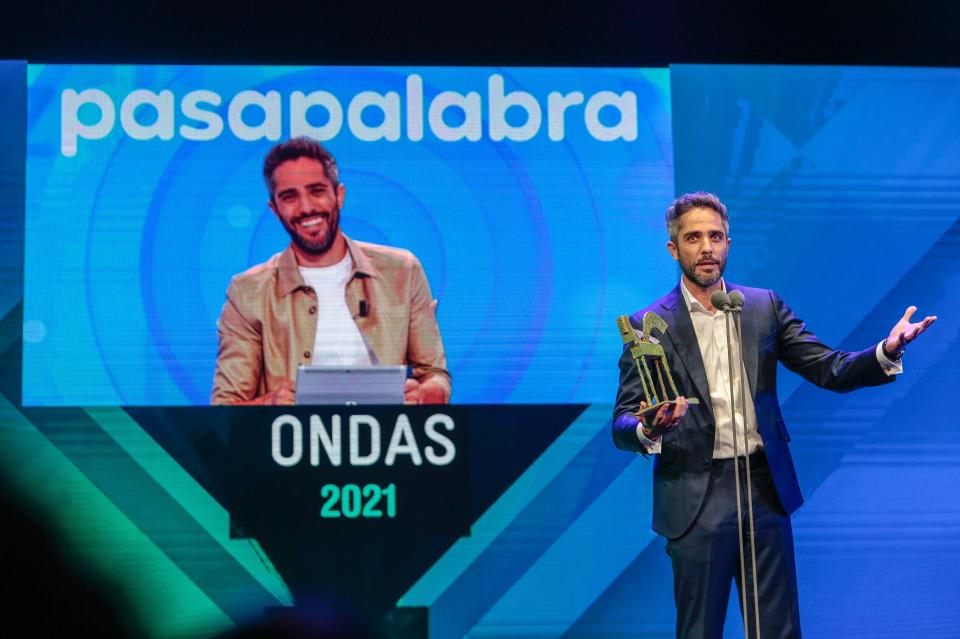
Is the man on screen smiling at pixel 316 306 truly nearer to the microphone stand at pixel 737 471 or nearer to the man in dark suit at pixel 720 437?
the man in dark suit at pixel 720 437

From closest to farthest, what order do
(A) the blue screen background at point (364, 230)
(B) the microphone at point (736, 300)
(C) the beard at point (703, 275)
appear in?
1. (B) the microphone at point (736, 300)
2. (C) the beard at point (703, 275)
3. (A) the blue screen background at point (364, 230)

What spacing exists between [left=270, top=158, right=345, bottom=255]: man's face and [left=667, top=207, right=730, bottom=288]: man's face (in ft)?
5.61

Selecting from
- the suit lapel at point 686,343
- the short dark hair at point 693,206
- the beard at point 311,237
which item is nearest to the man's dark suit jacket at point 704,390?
the suit lapel at point 686,343

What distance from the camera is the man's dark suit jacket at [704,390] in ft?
11.8

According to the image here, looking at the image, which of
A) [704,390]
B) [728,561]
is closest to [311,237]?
[704,390]

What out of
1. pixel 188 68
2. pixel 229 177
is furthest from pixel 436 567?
pixel 188 68

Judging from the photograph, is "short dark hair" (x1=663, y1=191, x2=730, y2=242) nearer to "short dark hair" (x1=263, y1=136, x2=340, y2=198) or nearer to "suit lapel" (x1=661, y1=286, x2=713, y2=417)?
"suit lapel" (x1=661, y1=286, x2=713, y2=417)

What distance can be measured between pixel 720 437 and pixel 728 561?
36cm

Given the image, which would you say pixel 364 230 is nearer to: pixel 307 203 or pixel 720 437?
pixel 307 203

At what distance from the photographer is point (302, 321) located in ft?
16.2

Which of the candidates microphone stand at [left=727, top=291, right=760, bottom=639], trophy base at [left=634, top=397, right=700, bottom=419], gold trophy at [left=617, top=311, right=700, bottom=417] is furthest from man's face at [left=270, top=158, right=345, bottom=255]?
trophy base at [left=634, top=397, right=700, bottom=419]

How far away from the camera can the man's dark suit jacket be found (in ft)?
11.8

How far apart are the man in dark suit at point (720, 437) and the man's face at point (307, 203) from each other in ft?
5.52

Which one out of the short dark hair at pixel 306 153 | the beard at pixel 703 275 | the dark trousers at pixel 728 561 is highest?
the short dark hair at pixel 306 153
